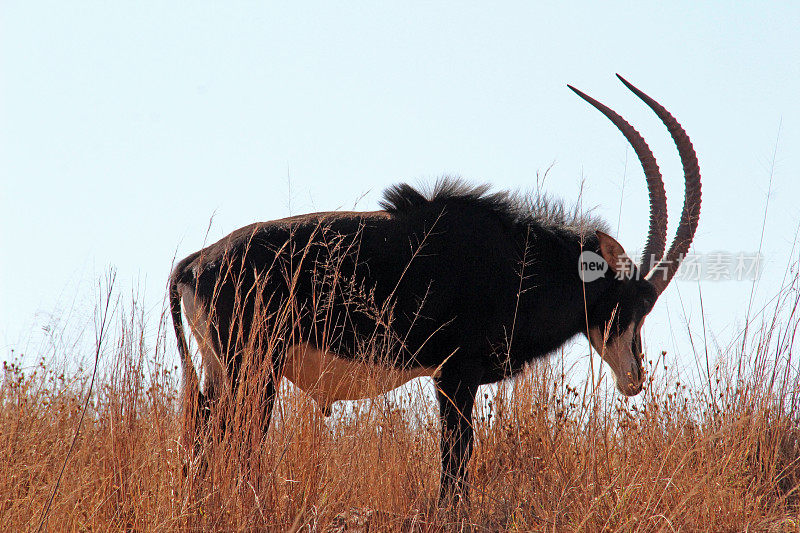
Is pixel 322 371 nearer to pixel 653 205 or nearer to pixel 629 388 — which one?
pixel 629 388

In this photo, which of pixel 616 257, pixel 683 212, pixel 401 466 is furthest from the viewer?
pixel 683 212

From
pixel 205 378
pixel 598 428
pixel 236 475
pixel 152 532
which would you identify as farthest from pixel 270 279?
pixel 598 428

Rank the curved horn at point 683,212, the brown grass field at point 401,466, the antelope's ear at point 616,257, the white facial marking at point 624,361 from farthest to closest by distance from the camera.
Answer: the curved horn at point 683,212, the white facial marking at point 624,361, the antelope's ear at point 616,257, the brown grass field at point 401,466

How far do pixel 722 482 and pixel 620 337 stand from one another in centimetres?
139

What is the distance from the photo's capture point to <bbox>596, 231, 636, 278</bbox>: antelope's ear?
4.18 metres

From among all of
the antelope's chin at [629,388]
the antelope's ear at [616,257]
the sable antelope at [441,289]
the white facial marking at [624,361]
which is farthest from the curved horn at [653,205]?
the antelope's chin at [629,388]

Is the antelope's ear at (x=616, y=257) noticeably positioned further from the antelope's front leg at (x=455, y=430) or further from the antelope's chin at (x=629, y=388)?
the antelope's front leg at (x=455, y=430)

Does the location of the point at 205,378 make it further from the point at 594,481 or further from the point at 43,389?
the point at 594,481

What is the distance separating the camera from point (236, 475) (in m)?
2.91

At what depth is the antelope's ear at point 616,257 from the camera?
4180 millimetres

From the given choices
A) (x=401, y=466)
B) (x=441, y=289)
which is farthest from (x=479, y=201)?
(x=401, y=466)

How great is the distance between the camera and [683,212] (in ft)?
14.9

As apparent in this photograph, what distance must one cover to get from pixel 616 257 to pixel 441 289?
3.55 ft

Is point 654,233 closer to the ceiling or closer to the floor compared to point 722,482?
closer to the ceiling
